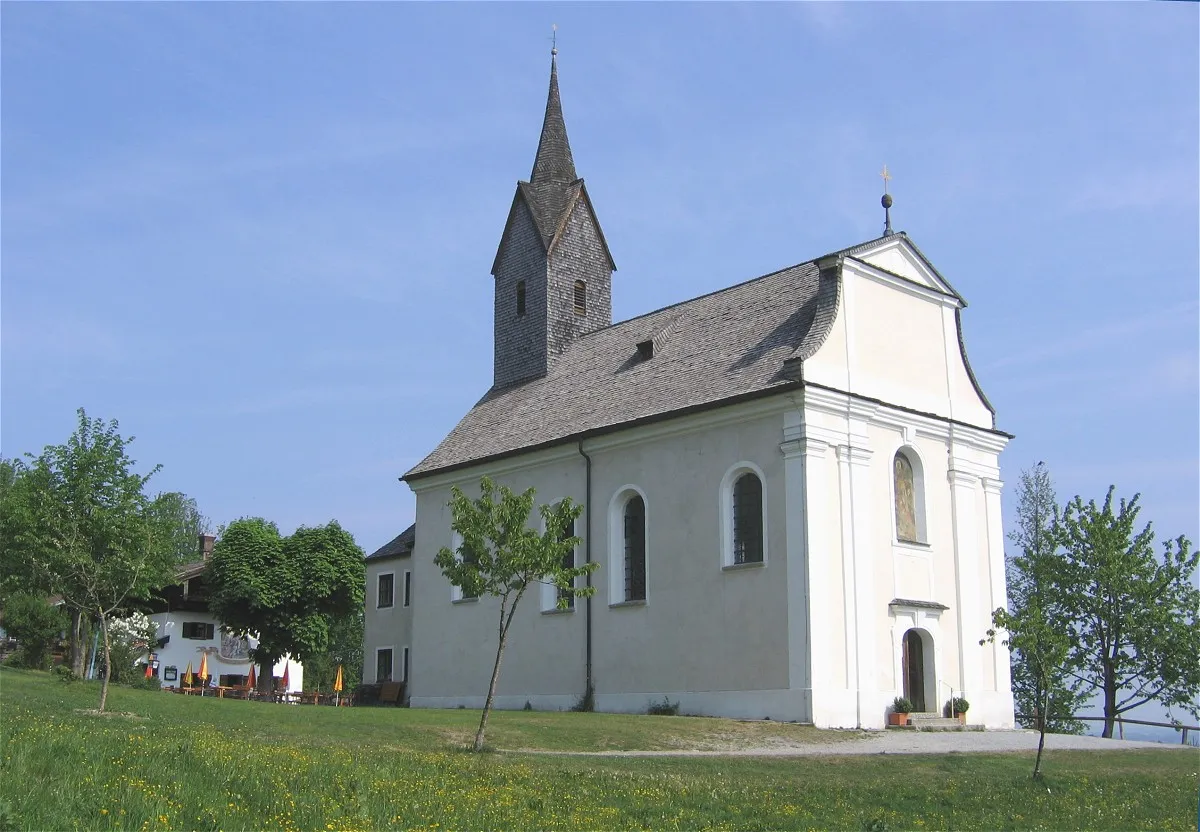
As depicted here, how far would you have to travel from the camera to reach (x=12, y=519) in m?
37.5

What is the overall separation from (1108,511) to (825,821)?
96.6 ft

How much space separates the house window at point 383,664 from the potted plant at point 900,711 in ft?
68.4

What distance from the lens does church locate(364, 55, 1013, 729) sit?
28.3 meters

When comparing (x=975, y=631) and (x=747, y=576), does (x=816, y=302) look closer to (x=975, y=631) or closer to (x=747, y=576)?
(x=747, y=576)

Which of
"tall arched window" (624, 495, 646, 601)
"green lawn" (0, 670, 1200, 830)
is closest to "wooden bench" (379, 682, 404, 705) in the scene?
"tall arched window" (624, 495, 646, 601)

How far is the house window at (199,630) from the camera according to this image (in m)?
58.2

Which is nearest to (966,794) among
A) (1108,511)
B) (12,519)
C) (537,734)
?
(537,734)

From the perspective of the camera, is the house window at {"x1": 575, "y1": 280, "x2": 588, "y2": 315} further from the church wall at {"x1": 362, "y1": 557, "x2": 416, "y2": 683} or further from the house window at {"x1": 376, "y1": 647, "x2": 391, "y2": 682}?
the house window at {"x1": 376, "y1": 647, "x2": 391, "y2": 682}

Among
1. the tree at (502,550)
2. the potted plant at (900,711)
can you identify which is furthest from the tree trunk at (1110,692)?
the tree at (502,550)

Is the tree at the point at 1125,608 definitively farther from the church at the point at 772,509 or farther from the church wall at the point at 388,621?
the church wall at the point at 388,621

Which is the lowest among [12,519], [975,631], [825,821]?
[825,821]

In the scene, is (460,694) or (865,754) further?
(460,694)

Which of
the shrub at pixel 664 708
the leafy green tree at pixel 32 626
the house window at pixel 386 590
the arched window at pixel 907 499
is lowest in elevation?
the shrub at pixel 664 708

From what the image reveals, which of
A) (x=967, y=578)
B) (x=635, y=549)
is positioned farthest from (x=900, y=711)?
(x=635, y=549)
